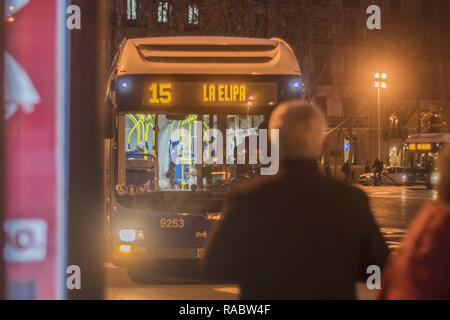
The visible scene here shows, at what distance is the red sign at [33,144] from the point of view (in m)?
3.70

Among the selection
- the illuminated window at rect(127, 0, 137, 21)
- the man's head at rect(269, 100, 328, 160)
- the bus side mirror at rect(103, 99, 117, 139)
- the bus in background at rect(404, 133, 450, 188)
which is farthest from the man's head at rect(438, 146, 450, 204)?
the illuminated window at rect(127, 0, 137, 21)

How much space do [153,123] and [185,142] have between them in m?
0.50

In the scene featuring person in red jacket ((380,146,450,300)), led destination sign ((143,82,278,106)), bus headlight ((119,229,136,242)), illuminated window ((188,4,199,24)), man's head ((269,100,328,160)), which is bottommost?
bus headlight ((119,229,136,242))

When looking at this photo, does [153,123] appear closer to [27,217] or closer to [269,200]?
[27,217]

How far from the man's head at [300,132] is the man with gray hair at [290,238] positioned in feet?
0.21

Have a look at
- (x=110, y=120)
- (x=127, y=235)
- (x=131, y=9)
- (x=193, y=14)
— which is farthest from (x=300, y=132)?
(x=131, y=9)

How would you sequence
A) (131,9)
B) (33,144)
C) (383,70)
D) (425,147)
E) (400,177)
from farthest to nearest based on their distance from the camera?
(383,70) → (131,9) → (425,147) → (400,177) → (33,144)

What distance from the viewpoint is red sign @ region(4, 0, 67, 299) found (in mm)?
3695

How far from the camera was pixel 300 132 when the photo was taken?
3270 millimetres

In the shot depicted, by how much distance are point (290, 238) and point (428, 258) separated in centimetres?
53

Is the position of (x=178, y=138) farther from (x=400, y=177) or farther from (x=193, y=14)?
(x=400, y=177)

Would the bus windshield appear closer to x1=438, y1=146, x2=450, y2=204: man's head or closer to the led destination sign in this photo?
the led destination sign

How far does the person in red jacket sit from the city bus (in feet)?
23.7

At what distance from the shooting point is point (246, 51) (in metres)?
10.7
